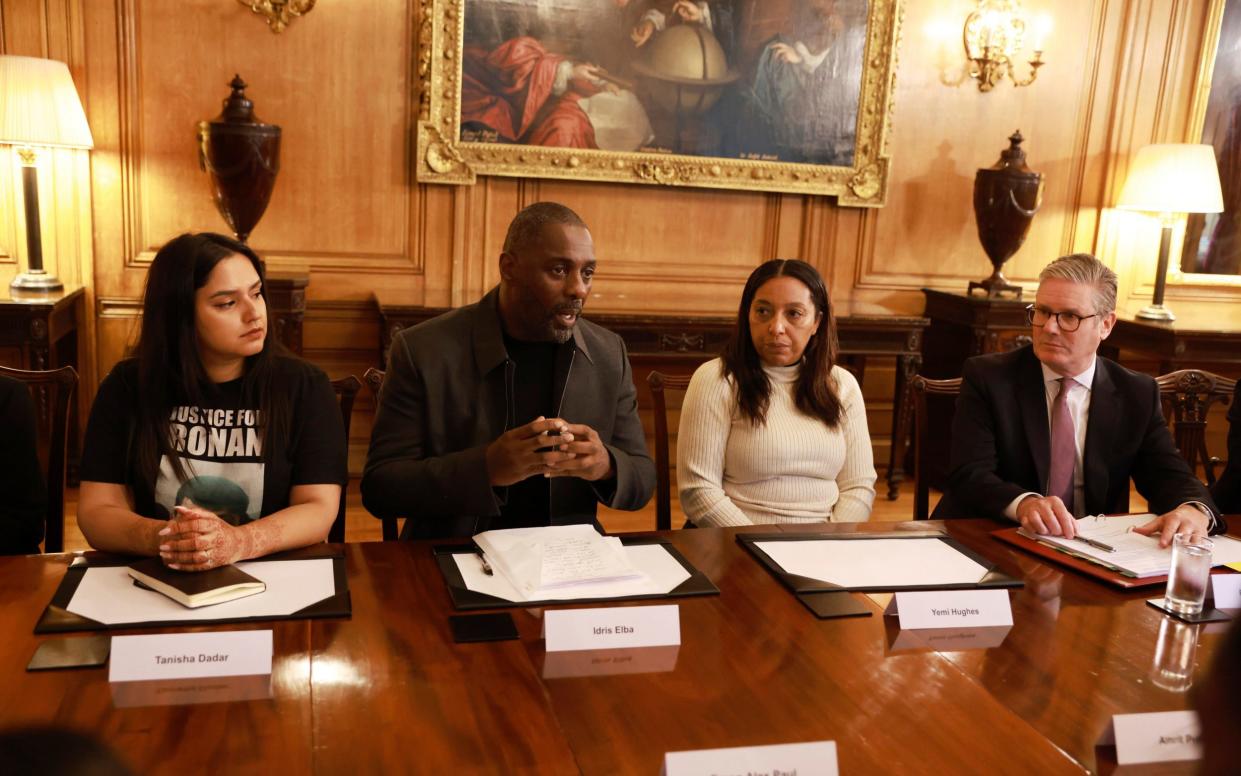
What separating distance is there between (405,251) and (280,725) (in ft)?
11.6

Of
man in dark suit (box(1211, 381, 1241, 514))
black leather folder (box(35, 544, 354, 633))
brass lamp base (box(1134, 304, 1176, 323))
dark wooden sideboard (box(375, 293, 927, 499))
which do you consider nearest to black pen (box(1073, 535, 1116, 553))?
man in dark suit (box(1211, 381, 1241, 514))

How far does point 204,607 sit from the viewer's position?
1399 mm

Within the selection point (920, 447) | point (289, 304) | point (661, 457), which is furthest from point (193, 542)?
point (289, 304)

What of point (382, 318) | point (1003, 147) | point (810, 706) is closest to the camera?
point (810, 706)

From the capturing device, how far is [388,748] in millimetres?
1077

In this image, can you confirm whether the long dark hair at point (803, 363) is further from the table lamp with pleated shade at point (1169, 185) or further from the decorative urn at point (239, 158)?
the table lamp with pleated shade at point (1169, 185)

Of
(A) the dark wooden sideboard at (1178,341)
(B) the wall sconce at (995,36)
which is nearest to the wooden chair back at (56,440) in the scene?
(B) the wall sconce at (995,36)

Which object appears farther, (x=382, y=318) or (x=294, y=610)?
(x=382, y=318)

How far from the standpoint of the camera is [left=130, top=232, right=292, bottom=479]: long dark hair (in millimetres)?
1805

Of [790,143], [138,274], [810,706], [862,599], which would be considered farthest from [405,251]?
[810,706]

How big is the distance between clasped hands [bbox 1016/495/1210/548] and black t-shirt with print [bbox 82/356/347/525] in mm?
1335

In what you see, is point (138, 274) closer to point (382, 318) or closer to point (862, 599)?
point (382, 318)

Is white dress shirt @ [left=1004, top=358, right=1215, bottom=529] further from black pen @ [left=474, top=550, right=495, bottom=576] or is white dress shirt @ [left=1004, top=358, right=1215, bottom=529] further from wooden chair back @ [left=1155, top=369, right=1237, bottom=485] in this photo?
black pen @ [left=474, top=550, right=495, bottom=576]

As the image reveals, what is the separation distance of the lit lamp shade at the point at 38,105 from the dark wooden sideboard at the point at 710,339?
4.27 feet
